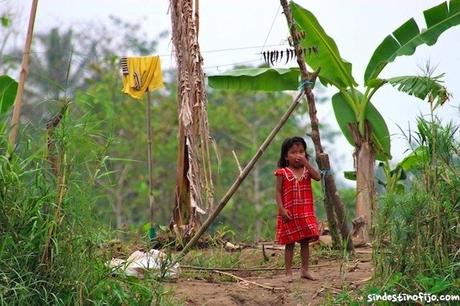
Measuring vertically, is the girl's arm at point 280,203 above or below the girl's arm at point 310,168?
below

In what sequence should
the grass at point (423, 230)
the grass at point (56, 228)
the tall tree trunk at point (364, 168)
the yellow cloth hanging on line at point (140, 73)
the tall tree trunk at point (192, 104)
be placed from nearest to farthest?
the grass at point (56, 228), the grass at point (423, 230), the tall tree trunk at point (192, 104), the yellow cloth hanging on line at point (140, 73), the tall tree trunk at point (364, 168)

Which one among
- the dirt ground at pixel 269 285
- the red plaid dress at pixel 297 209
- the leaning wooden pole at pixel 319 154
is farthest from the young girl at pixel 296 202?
the leaning wooden pole at pixel 319 154

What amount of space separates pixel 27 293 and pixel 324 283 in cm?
238

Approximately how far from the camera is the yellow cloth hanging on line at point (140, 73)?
27.0ft

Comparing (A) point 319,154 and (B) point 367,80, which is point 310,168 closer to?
(A) point 319,154

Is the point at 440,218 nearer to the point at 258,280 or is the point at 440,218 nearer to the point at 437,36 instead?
the point at 258,280

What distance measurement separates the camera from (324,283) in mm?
6324

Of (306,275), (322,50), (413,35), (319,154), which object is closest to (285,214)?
(306,275)

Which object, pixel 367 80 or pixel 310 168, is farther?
pixel 367 80

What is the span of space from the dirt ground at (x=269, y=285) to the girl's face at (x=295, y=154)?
0.85 m

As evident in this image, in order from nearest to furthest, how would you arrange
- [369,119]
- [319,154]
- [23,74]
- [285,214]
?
[23,74], [285,214], [319,154], [369,119]

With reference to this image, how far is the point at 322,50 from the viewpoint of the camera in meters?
8.83

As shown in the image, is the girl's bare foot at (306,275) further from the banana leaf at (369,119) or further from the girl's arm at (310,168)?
the banana leaf at (369,119)

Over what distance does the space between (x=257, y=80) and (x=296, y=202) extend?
284cm
